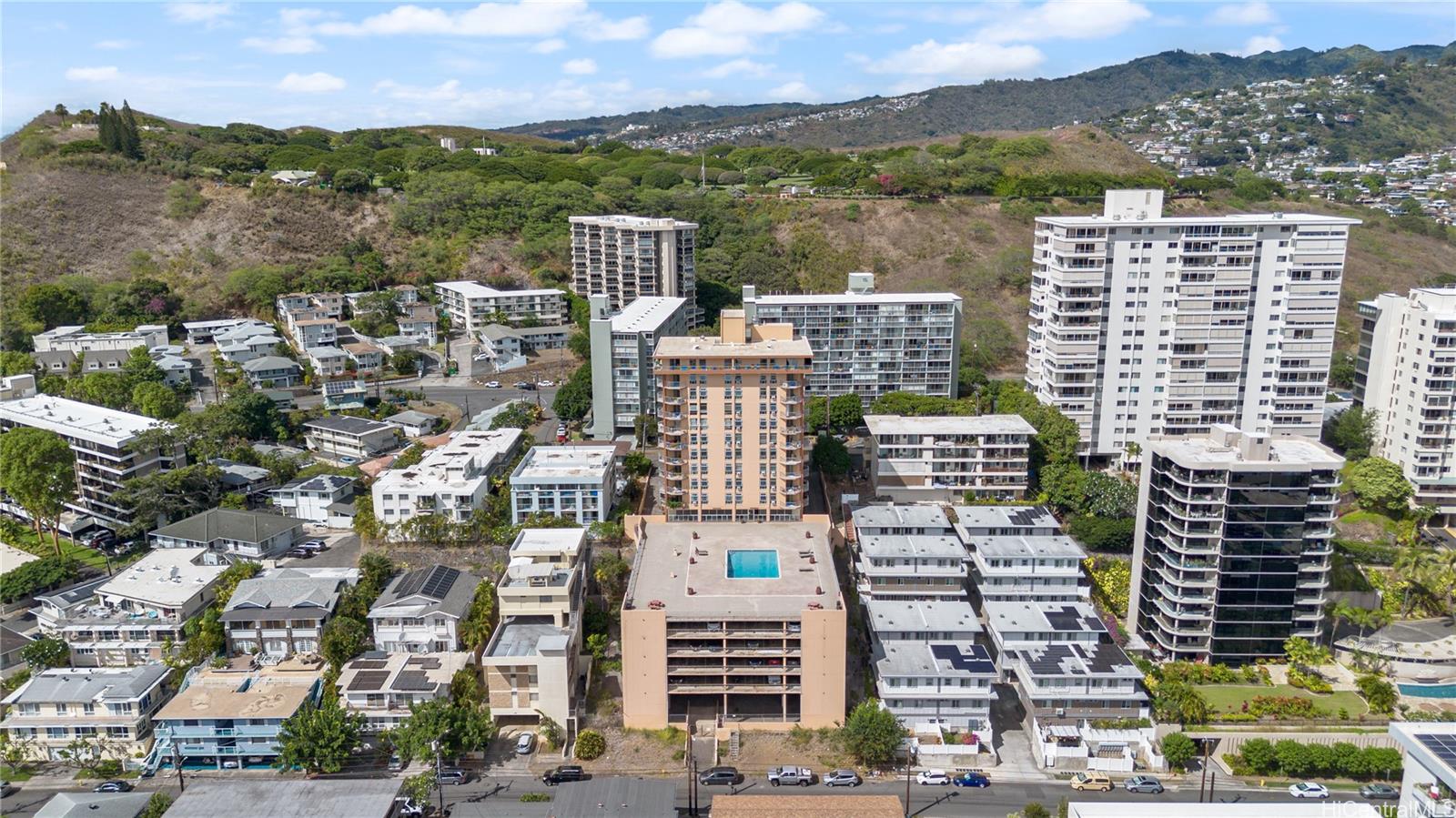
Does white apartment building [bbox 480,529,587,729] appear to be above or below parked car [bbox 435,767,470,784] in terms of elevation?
above

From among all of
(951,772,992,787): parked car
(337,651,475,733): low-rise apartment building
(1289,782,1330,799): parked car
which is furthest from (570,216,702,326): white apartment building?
(1289,782,1330,799): parked car

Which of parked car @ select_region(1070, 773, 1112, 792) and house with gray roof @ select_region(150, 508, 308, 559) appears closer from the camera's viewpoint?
parked car @ select_region(1070, 773, 1112, 792)

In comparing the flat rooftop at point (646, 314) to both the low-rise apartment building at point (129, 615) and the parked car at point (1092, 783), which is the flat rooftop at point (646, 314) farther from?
the parked car at point (1092, 783)

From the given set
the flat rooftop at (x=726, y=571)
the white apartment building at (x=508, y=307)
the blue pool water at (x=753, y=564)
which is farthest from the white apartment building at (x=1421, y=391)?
the white apartment building at (x=508, y=307)

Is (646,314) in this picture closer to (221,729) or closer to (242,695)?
(242,695)

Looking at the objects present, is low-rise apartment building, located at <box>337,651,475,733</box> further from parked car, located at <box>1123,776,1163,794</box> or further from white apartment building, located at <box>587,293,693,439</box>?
white apartment building, located at <box>587,293,693,439</box>

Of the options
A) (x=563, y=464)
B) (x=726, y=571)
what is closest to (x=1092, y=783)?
(x=726, y=571)

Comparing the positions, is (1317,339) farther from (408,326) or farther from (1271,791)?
(408,326)

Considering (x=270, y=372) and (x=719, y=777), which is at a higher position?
(x=270, y=372)
